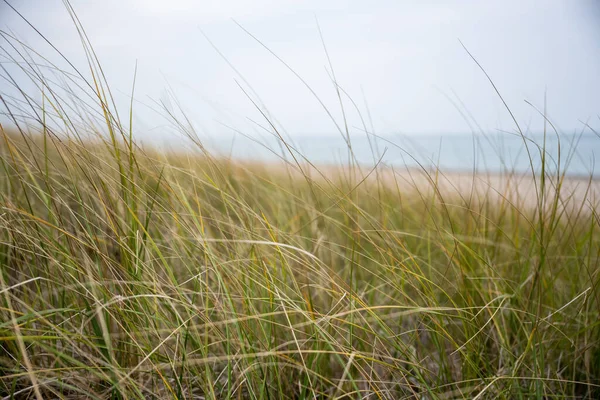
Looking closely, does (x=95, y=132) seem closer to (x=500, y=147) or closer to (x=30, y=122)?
(x=30, y=122)

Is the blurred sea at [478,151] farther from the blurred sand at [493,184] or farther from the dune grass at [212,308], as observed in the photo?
the dune grass at [212,308]

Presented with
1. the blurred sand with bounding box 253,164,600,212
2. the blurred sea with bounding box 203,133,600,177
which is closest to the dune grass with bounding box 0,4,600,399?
the blurred sand with bounding box 253,164,600,212

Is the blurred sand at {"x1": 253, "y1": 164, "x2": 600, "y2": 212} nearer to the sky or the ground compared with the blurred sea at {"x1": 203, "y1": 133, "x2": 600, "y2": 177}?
nearer to the ground

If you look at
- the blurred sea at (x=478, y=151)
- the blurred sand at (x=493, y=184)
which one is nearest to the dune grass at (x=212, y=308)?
the blurred sand at (x=493, y=184)

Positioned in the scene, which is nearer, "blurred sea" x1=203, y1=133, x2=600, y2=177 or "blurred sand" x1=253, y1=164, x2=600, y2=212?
"blurred sand" x1=253, y1=164, x2=600, y2=212

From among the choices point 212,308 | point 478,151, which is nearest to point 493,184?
point 478,151

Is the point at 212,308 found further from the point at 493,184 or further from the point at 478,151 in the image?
the point at 493,184

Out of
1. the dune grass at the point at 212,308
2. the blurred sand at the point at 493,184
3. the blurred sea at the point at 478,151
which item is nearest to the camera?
the dune grass at the point at 212,308

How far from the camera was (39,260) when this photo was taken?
39.4 inches

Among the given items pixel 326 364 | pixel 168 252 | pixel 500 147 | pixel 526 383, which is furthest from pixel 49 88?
pixel 500 147

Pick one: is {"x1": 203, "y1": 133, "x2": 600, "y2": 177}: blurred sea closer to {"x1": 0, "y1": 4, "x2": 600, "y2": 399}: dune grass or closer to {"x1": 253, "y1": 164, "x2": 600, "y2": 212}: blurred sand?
{"x1": 253, "y1": 164, "x2": 600, "y2": 212}: blurred sand

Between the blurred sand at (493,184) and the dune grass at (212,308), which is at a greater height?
the blurred sand at (493,184)

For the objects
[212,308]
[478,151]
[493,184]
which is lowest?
[212,308]

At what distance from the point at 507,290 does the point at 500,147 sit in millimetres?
697
